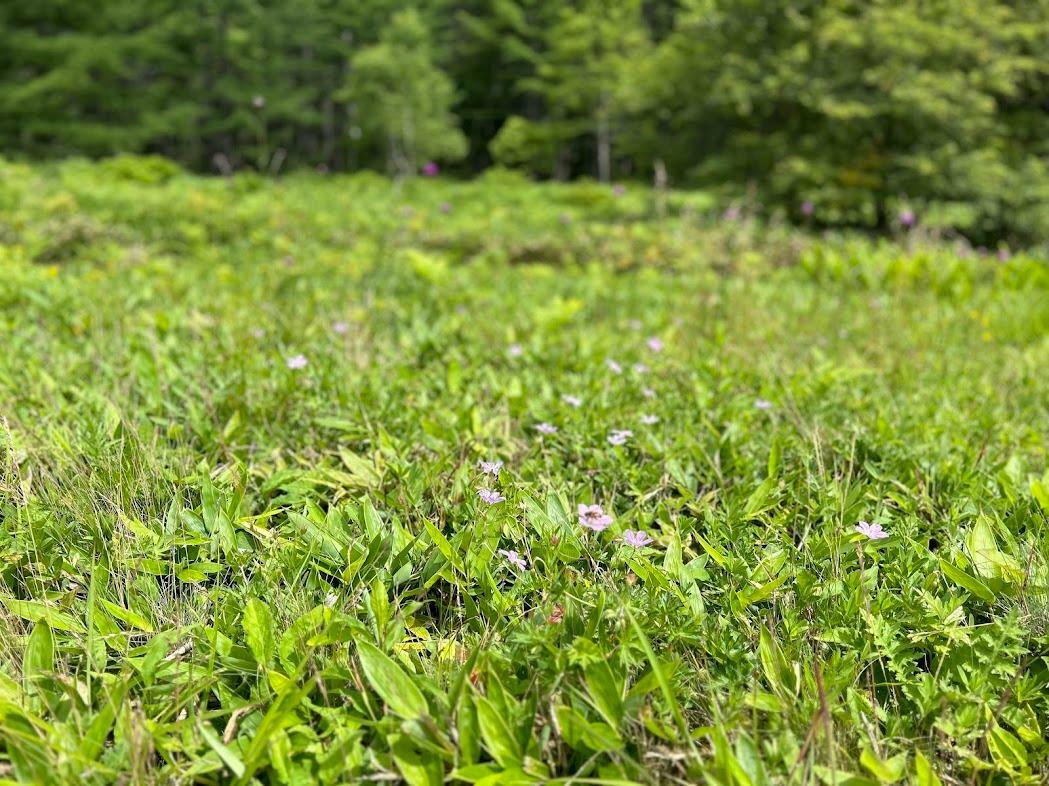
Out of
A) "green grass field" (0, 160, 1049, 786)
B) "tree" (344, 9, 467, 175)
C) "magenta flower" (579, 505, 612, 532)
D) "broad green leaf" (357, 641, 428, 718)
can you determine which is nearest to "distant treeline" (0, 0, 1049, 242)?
"tree" (344, 9, 467, 175)

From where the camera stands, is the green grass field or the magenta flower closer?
the green grass field

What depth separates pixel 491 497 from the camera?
1.45 metres

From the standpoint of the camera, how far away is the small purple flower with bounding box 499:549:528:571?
51.4 inches

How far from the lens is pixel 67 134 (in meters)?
23.8

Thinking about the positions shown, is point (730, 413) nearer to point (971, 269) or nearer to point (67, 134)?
point (971, 269)

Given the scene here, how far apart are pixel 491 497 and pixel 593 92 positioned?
24.8 metres

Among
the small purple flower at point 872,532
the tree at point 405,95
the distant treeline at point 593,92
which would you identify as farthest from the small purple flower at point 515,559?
the tree at point 405,95

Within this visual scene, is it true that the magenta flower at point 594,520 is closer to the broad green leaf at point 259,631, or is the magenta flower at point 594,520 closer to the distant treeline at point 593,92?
the broad green leaf at point 259,631

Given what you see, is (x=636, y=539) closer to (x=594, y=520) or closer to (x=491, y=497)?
(x=594, y=520)

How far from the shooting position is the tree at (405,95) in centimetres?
2341

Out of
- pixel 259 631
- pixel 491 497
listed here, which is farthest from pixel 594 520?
pixel 259 631

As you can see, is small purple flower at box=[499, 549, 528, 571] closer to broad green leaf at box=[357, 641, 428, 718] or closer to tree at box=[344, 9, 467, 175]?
broad green leaf at box=[357, 641, 428, 718]

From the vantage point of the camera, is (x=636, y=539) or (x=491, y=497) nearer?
(x=636, y=539)

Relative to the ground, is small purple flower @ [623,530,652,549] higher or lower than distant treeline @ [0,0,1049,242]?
lower
